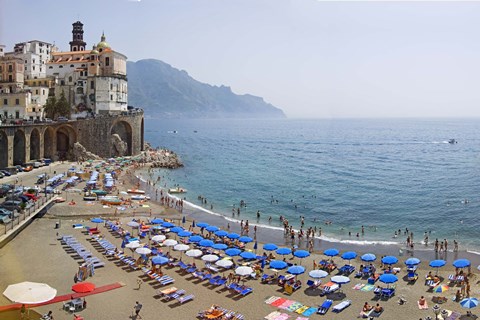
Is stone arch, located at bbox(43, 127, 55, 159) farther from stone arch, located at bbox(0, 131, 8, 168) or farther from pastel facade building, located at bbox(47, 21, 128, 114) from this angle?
pastel facade building, located at bbox(47, 21, 128, 114)

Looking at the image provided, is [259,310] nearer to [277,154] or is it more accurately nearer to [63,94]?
[63,94]

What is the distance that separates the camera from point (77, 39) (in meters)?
93.9

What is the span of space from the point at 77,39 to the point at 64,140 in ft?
97.5

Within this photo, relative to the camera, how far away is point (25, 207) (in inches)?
1428

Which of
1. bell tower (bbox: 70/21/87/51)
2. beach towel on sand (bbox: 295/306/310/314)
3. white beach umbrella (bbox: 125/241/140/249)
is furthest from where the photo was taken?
bell tower (bbox: 70/21/87/51)

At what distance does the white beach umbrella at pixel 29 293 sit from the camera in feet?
59.7

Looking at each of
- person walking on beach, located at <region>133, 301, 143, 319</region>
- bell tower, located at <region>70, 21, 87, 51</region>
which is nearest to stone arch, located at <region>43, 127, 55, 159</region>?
bell tower, located at <region>70, 21, 87, 51</region>

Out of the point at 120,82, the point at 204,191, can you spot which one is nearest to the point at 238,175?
the point at 204,191

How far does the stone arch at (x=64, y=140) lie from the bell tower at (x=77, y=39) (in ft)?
90.1

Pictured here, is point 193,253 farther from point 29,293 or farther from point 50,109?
point 50,109

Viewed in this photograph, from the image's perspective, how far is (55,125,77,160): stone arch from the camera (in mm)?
72312

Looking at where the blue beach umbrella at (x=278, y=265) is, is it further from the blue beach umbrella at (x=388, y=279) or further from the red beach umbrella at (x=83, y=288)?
the red beach umbrella at (x=83, y=288)

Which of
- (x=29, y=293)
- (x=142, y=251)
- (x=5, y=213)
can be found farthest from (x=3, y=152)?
(x=29, y=293)

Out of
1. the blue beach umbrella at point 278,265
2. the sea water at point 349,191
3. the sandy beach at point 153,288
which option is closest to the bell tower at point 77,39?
the sea water at point 349,191
